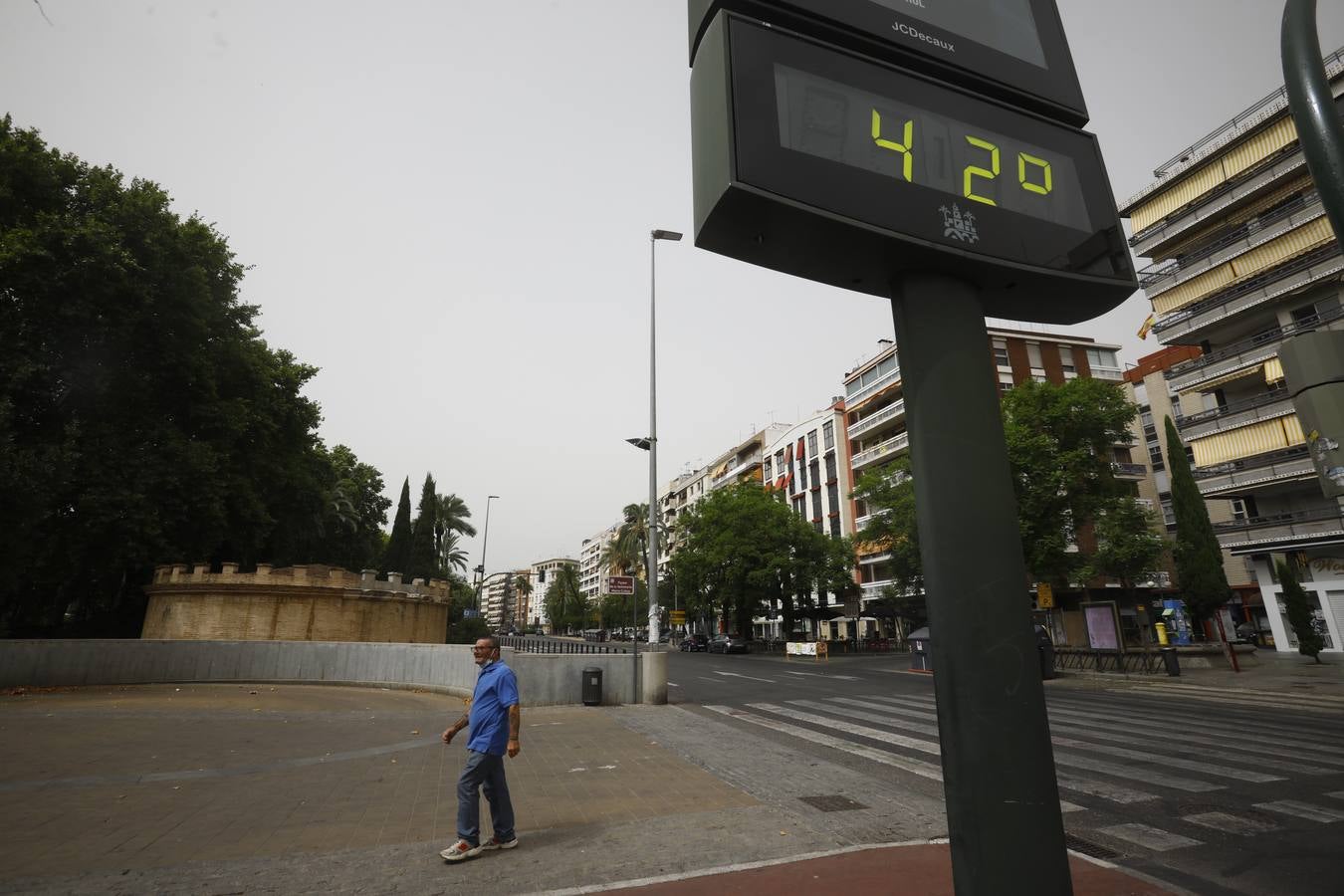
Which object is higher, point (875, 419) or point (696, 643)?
point (875, 419)

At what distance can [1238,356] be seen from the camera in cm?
3011

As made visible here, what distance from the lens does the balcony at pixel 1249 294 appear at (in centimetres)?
2705

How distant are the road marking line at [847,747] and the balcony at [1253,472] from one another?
28.0 meters

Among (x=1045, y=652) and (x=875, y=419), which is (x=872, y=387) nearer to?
(x=875, y=419)

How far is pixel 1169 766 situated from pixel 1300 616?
82.4 feet

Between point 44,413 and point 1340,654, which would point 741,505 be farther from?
point 44,413

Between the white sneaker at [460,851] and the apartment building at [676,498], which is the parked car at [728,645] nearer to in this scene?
the apartment building at [676,498]

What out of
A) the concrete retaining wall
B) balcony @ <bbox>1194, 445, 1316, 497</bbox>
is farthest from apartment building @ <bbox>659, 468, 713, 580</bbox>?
the concrete retaining wall

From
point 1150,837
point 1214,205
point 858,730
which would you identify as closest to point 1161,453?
point 1214,205

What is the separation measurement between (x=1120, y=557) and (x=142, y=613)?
3996 centimetres

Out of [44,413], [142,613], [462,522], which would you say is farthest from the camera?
[462,522]

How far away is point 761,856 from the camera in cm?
476

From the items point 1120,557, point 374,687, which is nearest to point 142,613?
point 374,687

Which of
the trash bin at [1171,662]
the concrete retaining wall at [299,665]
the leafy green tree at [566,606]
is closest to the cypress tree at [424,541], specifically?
the concrete retaining wall at [299,665]
